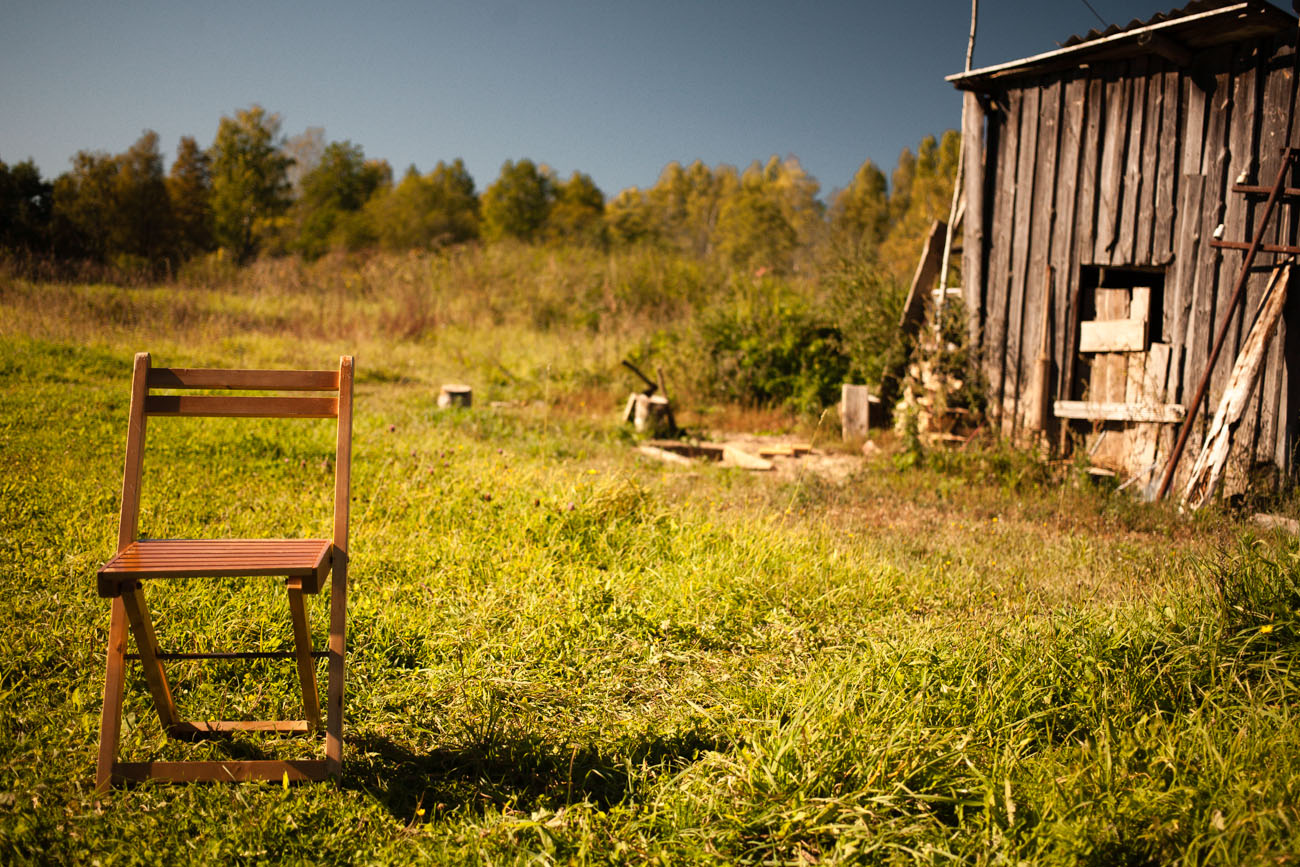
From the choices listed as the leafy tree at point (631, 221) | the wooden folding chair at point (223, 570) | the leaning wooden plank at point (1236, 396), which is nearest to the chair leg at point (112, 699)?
the wooden folding chair at point (223, 570)

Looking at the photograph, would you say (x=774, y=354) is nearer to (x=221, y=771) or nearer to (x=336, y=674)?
(x=336, y=674)

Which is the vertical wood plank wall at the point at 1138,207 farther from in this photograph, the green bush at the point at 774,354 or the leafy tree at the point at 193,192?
the leafy tree at the point at 193,192

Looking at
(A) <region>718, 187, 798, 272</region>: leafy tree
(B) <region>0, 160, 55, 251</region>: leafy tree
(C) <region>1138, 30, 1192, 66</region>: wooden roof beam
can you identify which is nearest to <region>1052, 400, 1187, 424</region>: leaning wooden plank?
(C) <region>1138, 30, 1192, 66</region>: wooden roof beam

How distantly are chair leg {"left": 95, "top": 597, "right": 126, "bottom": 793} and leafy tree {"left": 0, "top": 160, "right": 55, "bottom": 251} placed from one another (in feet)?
60.6

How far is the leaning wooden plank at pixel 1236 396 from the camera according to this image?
5.88 m

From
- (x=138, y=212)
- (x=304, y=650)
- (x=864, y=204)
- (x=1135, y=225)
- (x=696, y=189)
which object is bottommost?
(x=304, y=650)

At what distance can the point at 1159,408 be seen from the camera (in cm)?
654

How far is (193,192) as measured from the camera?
109ft

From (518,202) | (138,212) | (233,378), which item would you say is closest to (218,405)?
(233,378)

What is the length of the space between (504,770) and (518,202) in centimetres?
4383

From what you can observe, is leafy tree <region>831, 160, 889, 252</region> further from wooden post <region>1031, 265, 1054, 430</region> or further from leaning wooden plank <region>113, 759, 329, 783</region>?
leaning wooden plank <region>113, 759, 329, 783</region>

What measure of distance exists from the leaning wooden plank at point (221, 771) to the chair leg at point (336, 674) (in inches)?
1.9

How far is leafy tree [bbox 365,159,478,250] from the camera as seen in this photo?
35.7 meters

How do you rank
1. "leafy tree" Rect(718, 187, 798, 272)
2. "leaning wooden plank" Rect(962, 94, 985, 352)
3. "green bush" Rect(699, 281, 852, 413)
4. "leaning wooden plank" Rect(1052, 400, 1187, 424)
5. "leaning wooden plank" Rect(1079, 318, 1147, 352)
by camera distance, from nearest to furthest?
"leaning wooden plank" Rect(1052, 400, 1187, 424) < "leaning wooden plank" Rect(1079, 318, 1147, 352) < "leaning wooden plank" Rect(962, 94, 985, 352) < "green bush" Rect(699, 281, 852, 413) < "leafy tree" Rect(718, 187, 798, 272)
